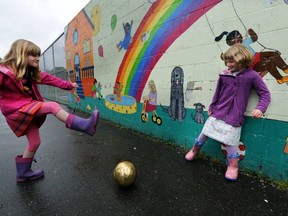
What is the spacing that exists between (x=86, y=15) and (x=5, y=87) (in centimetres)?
565

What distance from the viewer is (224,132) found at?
8.70ft

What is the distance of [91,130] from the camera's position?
240 cm

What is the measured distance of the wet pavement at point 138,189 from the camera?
2.05 metres

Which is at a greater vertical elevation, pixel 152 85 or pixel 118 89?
pixel 152 85

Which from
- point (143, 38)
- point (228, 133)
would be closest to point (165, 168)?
point (228, 133)

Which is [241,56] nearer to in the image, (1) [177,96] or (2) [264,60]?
(2) [264,60]

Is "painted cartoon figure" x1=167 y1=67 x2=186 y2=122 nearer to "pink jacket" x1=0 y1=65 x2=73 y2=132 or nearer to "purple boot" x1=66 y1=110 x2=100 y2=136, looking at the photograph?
"purple boot" x1=66 y1=110 x2=100 y2=136

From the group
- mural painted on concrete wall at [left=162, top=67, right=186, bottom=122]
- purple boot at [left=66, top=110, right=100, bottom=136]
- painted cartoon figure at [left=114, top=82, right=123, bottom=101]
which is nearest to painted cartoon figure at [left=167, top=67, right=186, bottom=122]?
mural painted on concrete wall at [left=162, top=67, right=186, bottom=122]

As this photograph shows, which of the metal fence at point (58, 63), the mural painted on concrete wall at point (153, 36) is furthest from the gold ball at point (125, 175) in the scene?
the metal fence at point (58, 63)

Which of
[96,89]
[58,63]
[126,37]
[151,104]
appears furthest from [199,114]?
[58,63]

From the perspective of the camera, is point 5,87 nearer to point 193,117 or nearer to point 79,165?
point 79,165

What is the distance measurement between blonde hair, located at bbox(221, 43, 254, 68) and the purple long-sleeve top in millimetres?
92

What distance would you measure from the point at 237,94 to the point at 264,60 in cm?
46

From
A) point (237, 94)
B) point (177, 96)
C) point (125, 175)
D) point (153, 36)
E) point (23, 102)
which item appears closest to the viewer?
point (125, 175)
